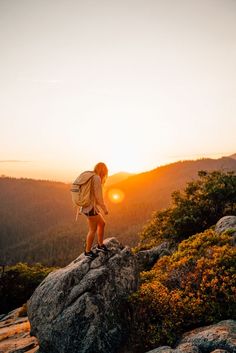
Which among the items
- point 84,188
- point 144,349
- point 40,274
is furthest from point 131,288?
point 40,274

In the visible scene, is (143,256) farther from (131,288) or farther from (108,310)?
(108,310)

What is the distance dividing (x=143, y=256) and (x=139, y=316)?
914 centimetres

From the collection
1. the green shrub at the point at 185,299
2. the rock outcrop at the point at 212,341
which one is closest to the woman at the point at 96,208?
the green shrub at the point at 185,299

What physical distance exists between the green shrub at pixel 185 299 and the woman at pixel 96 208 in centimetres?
245

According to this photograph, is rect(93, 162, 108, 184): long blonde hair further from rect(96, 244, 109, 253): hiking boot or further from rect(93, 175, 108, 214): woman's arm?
rect(96, 244, 109, 253): hiking boot

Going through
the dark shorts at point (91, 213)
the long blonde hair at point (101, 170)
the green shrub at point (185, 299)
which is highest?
the long blonde hair at point (101, 170)

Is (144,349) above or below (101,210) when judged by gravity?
below

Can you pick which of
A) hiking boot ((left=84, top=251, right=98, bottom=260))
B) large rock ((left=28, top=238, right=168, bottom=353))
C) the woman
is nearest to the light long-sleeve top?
the woman

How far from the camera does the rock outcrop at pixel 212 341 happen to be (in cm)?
730

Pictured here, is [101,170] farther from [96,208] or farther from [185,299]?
[185,299]

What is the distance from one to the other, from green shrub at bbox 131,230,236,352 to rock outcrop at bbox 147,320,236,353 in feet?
3.00

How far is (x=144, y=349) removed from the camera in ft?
30.8

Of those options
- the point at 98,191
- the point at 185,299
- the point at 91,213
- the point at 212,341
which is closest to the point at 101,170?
the point at 98,191

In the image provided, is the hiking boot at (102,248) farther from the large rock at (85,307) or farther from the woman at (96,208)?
the large rock at (85,307)
